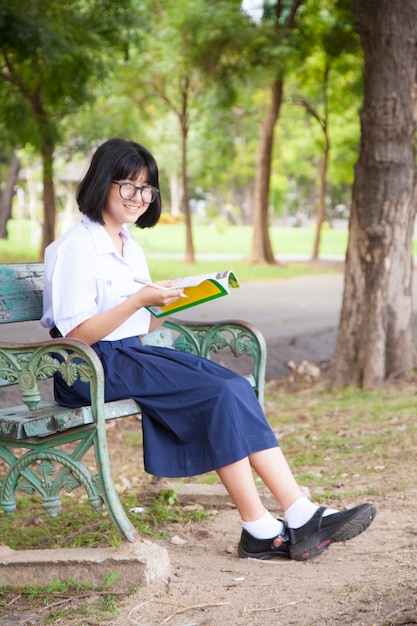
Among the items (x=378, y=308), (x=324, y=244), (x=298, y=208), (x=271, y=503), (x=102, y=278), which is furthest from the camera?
(x=298, y=208)

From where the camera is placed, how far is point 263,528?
352cm

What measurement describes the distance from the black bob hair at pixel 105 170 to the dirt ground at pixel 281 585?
145 cm

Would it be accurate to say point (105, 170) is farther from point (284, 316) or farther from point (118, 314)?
point (284, 316)

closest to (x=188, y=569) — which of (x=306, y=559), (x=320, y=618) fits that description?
(x=306, y=559)

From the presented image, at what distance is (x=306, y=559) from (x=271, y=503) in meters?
0.80

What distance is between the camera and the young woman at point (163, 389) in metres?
3.41

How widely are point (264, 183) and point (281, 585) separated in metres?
18.8

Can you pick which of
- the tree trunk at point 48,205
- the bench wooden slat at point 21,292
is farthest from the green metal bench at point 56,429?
the tree trunk at point 48,205

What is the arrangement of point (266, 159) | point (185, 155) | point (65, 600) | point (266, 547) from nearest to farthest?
point (65, 600), point (266, 547), point (266, 159), point (185, 155)

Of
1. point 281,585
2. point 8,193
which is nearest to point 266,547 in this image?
point 281,585

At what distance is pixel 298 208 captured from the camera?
74.7 metres

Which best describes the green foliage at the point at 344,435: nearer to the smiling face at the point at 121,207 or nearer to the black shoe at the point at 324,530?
the black shoe at the point at 324,530

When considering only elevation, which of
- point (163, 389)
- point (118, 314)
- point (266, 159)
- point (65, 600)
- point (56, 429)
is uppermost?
point (266, 159)

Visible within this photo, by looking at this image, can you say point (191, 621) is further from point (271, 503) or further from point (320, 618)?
point (271, 503)
